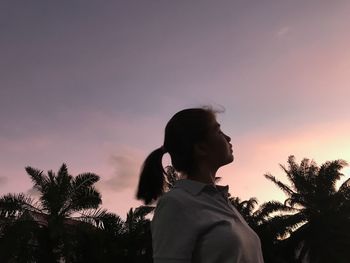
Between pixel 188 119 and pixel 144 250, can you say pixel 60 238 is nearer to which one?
pixel 144 250

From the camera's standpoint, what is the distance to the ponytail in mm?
2340

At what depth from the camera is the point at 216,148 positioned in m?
2.34

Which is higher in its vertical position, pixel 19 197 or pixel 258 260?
pixel 19 197

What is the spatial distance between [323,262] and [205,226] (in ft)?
94.6

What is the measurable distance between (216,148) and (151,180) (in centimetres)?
37

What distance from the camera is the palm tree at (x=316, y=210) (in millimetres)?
28766

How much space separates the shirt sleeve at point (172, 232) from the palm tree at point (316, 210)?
2843 centimetres

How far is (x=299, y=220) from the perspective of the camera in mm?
29797

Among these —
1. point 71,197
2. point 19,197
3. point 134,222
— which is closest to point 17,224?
point 19,197

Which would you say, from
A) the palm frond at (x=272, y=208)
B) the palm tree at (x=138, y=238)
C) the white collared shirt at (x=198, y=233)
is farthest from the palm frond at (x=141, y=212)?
the white collared shirt at (x=198, y=233)

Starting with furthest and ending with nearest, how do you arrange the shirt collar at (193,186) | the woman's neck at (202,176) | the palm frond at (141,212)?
the palm frond at (141,212)
the woman's neck at (202,176)
the shirt collar at (193,186)

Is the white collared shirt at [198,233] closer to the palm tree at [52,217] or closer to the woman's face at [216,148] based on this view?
the woman's face at [216,148]

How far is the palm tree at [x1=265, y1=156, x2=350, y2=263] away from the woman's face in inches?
1102

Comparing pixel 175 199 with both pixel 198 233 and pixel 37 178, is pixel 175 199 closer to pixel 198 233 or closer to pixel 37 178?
pixel 198 233
